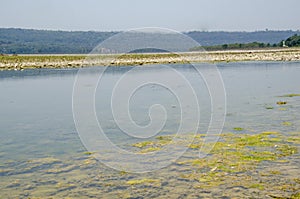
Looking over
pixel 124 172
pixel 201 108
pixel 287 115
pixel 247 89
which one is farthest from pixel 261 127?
pixel 247 89

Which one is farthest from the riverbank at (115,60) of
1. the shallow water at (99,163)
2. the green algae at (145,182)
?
the green algae at (145,182)

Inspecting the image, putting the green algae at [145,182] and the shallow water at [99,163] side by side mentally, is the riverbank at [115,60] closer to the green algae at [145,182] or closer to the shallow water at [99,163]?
the shallow water at [99,163]

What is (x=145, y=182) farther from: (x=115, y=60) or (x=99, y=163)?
(x=115, y=60)

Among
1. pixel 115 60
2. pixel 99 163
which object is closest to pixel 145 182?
pixel 99 163

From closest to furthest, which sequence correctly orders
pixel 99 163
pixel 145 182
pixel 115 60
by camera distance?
1. pixel 145 182
2. pixel 99 163
3. pixel 115 60

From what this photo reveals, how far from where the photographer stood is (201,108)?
45.5ft

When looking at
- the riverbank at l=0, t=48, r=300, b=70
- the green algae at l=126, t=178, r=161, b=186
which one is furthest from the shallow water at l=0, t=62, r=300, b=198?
the riverbank at l=0, t=48, r=300, b=70

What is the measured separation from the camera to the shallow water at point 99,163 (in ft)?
20.9

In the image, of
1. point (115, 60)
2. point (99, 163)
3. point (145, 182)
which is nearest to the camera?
point (145, 182)

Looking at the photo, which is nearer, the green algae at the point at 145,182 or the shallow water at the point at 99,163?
the shallow water at the point at 99,163

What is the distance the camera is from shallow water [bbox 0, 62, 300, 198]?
6.36 metres

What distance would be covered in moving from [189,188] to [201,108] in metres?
7.67

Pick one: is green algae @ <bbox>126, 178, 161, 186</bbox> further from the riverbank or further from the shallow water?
the riverbank

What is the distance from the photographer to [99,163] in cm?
796
